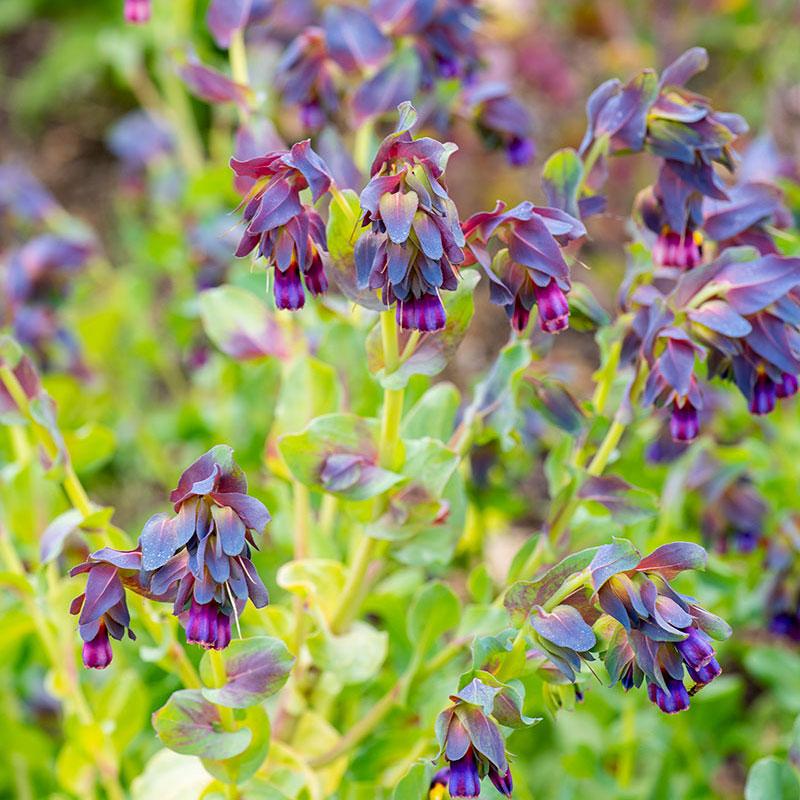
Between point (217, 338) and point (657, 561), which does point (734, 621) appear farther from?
point (217, 338)

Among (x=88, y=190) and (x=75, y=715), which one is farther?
(x=88, y=190)

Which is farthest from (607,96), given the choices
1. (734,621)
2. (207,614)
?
(734,621)

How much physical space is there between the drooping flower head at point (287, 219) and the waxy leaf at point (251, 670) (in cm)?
34

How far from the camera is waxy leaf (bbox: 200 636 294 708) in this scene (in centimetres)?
94

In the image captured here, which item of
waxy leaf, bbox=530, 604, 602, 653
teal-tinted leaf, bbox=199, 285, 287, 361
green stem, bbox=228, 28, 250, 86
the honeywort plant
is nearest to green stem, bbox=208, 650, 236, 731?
the honeywort plant

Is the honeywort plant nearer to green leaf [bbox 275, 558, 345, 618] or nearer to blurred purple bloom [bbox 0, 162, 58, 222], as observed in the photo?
green leaf [bbox 275, 558, 345, 618]

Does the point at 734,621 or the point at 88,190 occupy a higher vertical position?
the point at 734,621

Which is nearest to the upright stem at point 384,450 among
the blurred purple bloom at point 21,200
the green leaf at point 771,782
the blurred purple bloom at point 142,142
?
the green leaf at point 771,782

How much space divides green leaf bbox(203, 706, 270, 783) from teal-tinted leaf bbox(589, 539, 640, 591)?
0.42 metres

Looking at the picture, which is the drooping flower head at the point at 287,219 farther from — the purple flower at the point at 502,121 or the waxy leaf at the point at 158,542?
the purple flower at the point at 502,121

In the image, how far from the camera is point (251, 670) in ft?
3.16

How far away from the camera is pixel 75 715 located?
125 cm

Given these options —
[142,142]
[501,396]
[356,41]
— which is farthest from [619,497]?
[142,142]

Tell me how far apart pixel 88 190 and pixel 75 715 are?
2.90 meters
